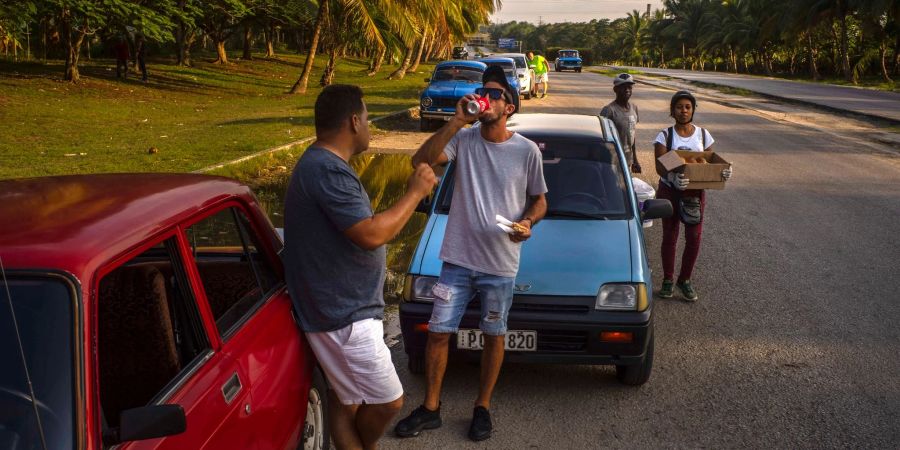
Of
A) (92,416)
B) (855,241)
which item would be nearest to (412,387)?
(92,416)

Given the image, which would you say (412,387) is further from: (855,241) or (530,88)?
(530,88)

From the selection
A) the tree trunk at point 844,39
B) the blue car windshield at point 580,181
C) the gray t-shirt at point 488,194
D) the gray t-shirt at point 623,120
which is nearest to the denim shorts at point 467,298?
the gray t-shirt at point 488,194

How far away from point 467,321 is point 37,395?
2950 mm

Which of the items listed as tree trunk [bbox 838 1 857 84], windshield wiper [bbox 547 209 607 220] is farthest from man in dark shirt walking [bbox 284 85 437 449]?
tree trunk [bbox 838 1 857 84]

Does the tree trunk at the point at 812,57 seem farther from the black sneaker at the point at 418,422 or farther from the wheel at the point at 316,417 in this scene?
the wheel at the point at 316,417

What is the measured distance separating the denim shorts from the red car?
0.82 meters

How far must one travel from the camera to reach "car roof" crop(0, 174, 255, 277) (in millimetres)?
2406

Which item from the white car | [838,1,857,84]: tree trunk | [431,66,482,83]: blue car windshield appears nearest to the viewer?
[431,66,482,83]: blue car windshield

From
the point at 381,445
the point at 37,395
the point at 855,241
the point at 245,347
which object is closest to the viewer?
the point at 37,395

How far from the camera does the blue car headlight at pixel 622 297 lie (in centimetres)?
494

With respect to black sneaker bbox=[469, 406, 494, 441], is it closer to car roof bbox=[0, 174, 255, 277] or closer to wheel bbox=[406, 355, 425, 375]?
wheel bbox=[406, 355, 425, 375]

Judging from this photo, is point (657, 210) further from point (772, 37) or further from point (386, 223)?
point (772, 37)

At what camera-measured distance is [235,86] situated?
104ft

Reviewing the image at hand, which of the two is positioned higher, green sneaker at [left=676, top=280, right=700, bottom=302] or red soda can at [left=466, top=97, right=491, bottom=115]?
red soda can at [left=466, top=97, right=491, bottom=115]
